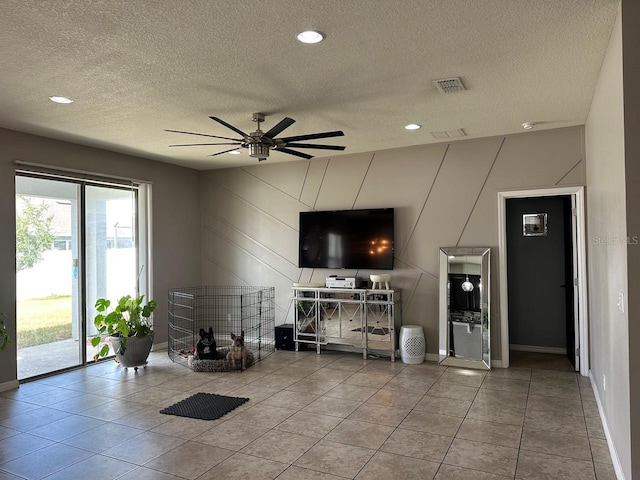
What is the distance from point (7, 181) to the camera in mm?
4855

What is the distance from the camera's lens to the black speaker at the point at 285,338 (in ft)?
21.1

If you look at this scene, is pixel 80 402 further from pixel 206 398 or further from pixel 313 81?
pixel 313 81

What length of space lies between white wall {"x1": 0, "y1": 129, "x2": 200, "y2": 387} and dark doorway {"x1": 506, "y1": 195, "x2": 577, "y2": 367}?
4.74 metres

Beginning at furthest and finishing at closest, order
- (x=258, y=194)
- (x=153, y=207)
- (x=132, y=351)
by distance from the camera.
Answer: (x=258, y=194)
(x=153, y=207)
(x=132, y=351)

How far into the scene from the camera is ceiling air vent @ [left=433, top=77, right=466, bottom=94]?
11.7ft

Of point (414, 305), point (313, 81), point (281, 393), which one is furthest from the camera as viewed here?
point (414, 305)

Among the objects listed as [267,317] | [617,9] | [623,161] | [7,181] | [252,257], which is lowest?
[267,317]

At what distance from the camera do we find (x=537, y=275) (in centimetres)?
625

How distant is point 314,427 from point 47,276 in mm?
3655

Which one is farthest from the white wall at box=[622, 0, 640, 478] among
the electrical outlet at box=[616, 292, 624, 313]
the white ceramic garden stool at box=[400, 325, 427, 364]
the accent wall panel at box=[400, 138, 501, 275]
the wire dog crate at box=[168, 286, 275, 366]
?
the wire dog crate at box=[168, 286, 275, 366]

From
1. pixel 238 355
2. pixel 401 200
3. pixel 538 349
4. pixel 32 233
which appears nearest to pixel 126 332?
pixel 238 355

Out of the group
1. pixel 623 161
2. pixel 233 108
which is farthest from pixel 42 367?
pixel 623 161

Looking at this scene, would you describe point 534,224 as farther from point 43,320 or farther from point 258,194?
point 43,320

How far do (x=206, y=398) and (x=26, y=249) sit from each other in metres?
2.68
